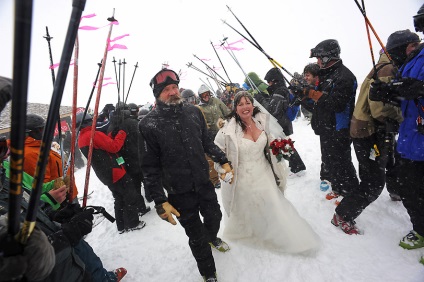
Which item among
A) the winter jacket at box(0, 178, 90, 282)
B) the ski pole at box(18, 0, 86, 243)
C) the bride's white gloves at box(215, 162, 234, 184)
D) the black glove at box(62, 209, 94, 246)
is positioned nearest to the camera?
the ski pole at box(18, 0, 86, 243)

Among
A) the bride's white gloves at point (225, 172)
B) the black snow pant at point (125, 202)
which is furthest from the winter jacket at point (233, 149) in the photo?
the black snow pant at point (125, 202)

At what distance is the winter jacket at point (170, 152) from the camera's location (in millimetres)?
2537

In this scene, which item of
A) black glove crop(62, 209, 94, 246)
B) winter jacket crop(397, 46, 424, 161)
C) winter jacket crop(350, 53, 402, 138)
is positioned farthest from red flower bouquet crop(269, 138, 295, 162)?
black glove crop(62, 209, 94, 246)

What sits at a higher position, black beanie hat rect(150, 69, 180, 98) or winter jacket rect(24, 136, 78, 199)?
black beanie hat rect(150, 69, 180, 98)

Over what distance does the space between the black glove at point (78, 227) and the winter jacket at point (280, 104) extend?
403 cm

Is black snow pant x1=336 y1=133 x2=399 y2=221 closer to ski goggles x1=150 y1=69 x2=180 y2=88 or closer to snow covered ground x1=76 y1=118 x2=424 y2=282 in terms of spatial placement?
snow covered ground x1=76 y1=118 x2=424 y2=282

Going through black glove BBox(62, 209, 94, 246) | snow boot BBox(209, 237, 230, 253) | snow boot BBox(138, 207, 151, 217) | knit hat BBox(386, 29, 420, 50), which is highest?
knit hat BBox(386, 29, 420, 50)

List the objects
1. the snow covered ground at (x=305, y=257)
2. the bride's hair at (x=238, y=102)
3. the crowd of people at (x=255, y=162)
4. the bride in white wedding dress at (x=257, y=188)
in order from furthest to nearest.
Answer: the bride's hair at (x=238, y=102), the bride in white wedding dress at (x=257, y=188), the snow covered ground at (x=305, y=257), the crowd of people at (x=255, y=162)

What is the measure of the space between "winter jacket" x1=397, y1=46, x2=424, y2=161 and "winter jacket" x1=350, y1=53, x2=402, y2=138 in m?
0.30

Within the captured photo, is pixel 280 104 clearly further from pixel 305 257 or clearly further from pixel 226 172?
pixel 305 257

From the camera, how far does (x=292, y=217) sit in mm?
2988

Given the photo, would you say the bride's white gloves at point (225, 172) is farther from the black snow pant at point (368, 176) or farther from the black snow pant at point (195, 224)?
the black snow pant at point (368, 176)

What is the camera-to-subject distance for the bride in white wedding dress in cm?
295

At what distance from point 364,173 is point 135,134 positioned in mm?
4204
